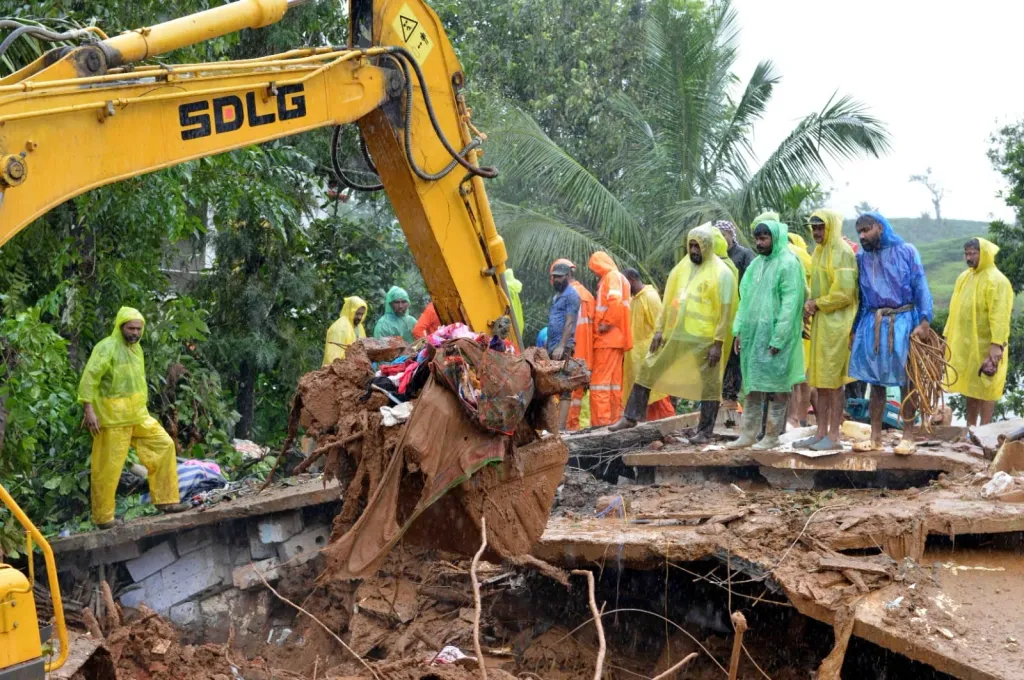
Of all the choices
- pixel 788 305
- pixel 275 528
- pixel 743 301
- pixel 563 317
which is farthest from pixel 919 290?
pixel 275 528

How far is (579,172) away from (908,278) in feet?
31.1

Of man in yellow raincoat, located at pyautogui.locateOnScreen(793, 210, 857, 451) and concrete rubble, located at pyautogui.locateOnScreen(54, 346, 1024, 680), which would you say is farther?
man in yellow raincoat, located at pyautogui.locateOnScreen(793, 210, 857, 451)

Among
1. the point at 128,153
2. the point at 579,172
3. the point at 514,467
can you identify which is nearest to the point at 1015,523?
the point at 514,467

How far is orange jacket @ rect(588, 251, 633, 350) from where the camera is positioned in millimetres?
10844

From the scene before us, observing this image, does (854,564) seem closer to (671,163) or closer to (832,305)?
(832,305)

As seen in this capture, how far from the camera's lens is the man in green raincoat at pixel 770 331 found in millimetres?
7984

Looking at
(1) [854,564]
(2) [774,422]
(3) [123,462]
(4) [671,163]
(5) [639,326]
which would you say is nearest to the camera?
(1) [854,564]

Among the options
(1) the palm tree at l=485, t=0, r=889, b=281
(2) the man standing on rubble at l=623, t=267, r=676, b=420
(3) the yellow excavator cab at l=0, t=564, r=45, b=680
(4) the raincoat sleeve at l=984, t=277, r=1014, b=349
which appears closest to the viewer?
(3) the yellow excavator cab at l=0, t=564, r=45, b=680

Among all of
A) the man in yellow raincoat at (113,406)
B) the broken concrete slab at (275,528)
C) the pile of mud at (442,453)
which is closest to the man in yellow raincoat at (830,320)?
the pile of mud at (442,453)

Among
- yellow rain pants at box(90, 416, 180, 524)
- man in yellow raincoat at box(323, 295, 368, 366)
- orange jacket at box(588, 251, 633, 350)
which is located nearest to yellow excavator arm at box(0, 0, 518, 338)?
yellow rain pants at box(90, 416, 180, 524)

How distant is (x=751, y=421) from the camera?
27.1 ft

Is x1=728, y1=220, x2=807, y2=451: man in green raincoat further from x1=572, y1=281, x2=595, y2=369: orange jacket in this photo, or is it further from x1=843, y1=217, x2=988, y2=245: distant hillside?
x1=843, y1=217, x2=988, y2=245: distant hillside

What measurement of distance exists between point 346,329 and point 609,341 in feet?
9.46

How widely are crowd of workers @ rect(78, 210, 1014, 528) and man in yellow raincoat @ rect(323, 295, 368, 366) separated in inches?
35.3
